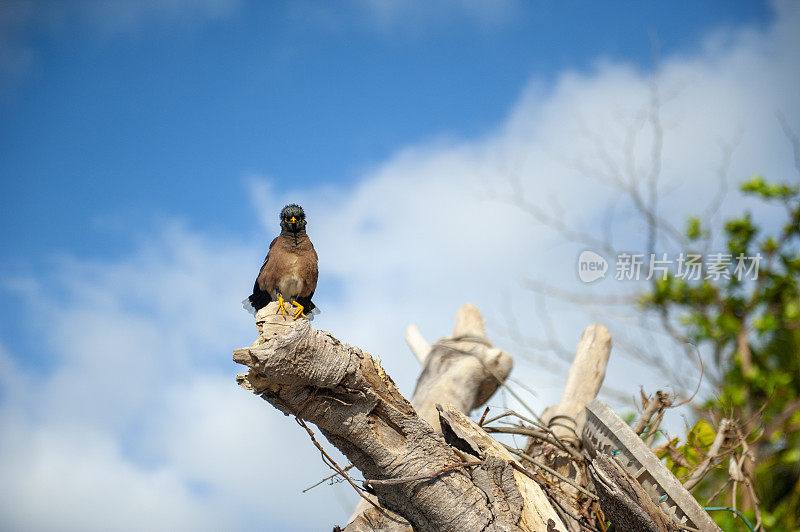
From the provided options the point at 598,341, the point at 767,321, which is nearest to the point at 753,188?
the point at 767,321

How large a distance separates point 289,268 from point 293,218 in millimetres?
280

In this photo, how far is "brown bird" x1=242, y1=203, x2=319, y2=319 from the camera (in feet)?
10.8

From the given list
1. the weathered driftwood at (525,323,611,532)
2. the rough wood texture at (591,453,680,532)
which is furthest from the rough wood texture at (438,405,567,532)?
the weathered driftwood at (525,323,611,532)

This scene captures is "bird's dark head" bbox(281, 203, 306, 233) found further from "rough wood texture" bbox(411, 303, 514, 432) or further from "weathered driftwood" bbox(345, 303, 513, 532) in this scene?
"rough wood texture" bbox(411, 303, 514, 432)

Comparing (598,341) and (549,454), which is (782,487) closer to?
(598,341)

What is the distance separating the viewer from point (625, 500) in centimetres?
238

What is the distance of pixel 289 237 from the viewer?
3379 millimetres

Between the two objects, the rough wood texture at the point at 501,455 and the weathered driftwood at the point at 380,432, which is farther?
the rough wood texture at the point at 501,455

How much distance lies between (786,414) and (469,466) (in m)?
6.37

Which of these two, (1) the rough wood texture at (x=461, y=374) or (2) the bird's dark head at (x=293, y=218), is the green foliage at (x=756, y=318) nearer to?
(1) the rough wood texture at (x=461, y=374)

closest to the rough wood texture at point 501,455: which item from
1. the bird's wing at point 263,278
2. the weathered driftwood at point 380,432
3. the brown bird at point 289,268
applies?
the weathered driftwood at point 380,432

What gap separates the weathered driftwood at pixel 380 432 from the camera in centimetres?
232

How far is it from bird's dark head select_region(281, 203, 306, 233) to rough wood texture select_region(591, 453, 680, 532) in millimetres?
1864

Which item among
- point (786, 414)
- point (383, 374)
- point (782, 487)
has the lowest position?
point (782, 487)
